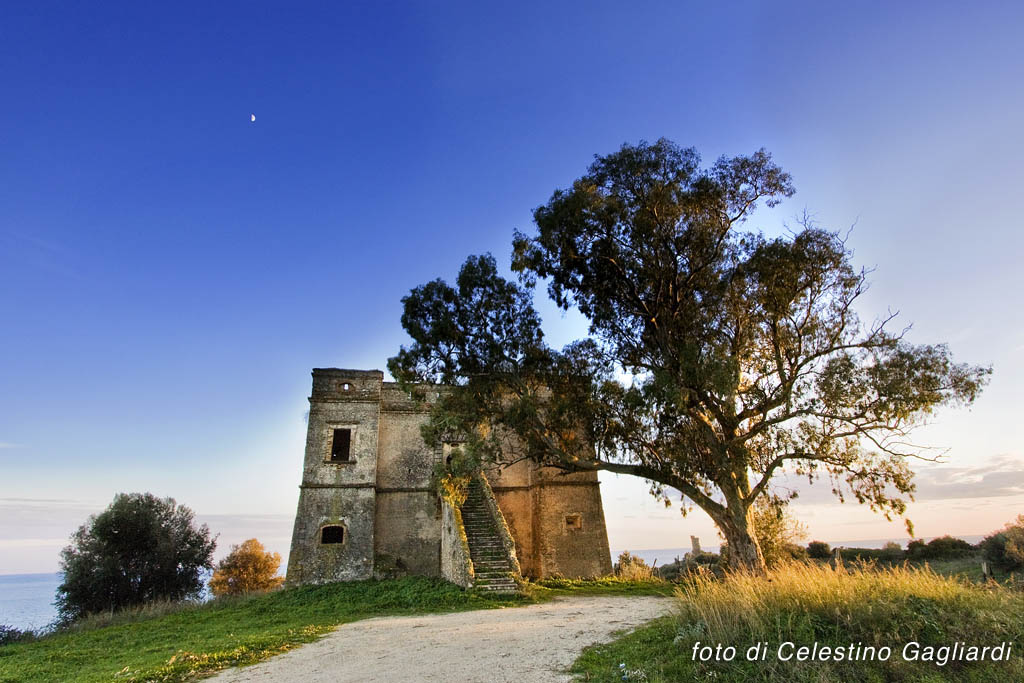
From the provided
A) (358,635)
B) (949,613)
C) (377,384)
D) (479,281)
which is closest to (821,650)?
(949,613)

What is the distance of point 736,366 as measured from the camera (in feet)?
45.6

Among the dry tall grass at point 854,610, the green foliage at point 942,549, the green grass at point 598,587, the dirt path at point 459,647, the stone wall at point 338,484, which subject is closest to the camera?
the dry tall grass at point 854,610

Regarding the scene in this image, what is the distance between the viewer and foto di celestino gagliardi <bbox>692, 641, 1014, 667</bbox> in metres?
6.32

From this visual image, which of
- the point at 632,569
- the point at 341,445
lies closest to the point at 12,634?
the point at 341,445

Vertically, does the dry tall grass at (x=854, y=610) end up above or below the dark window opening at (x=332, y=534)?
below

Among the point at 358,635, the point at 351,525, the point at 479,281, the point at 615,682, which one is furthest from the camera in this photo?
the point at 351,525

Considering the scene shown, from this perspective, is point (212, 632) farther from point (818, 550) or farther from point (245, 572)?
point (818, 550)

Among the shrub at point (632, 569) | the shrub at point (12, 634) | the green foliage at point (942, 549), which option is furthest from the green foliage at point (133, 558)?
the green foliage at point (942, 549)

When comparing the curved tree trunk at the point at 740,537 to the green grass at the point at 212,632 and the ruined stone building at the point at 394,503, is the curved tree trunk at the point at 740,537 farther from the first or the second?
the ruined stone building at the point at 394,503

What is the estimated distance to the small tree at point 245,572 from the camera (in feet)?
104

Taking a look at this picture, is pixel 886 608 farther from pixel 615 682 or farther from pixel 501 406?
pixel 501 406

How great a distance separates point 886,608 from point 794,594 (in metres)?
1.09

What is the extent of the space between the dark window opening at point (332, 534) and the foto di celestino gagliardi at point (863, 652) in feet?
51.2

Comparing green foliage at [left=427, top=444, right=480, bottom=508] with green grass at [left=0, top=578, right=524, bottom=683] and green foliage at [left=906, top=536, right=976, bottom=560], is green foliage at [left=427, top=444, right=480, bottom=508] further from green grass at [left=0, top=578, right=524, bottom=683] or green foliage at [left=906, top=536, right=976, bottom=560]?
green foliage at [left=906, top=536, right=976, bottom=560]
